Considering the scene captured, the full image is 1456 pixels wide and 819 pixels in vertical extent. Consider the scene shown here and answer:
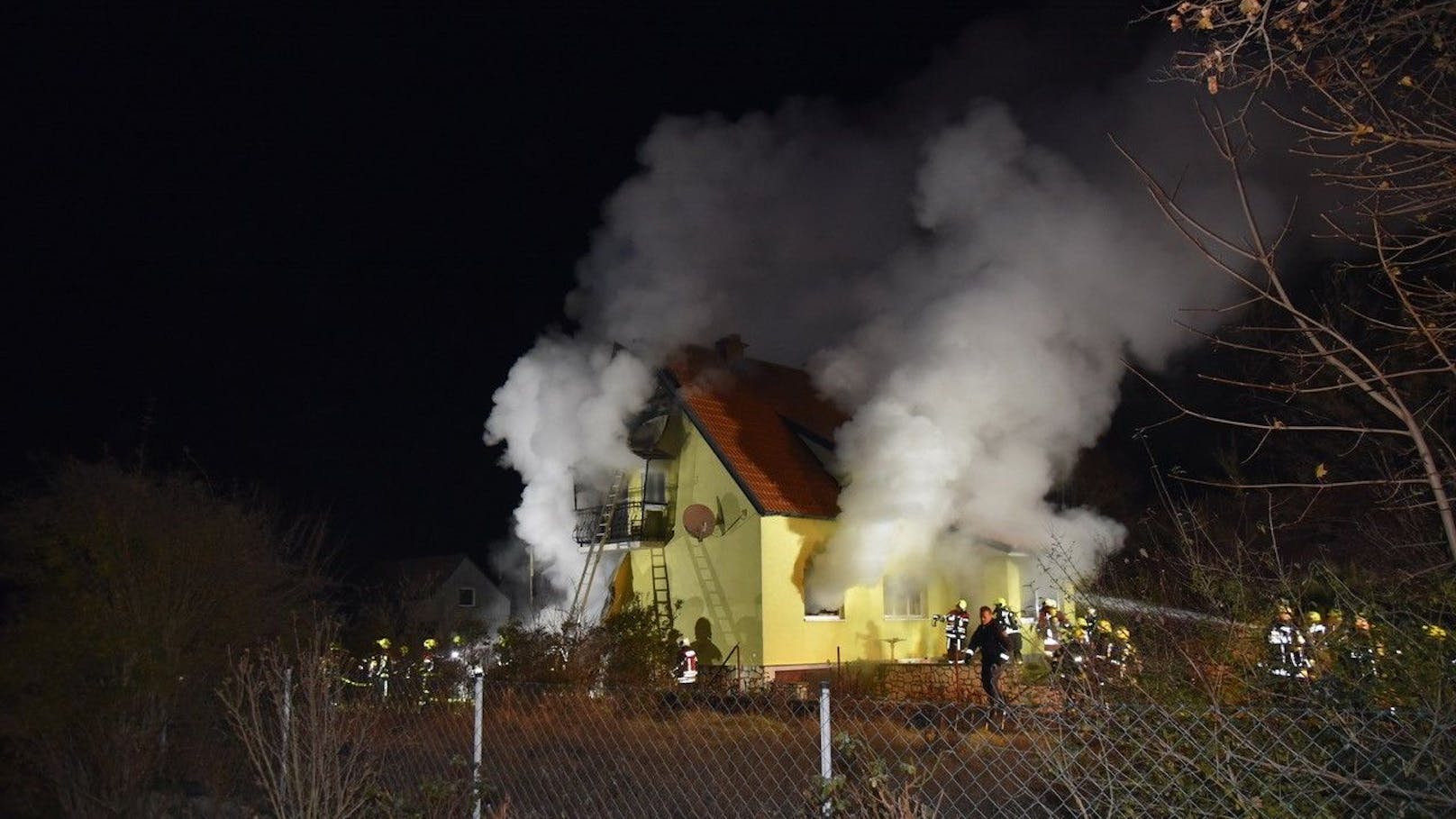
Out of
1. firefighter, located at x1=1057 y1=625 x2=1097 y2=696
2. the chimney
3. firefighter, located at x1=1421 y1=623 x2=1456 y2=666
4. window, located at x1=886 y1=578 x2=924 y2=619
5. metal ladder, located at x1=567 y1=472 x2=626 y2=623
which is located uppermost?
the chimney

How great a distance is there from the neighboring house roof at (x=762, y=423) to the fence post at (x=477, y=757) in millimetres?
16107

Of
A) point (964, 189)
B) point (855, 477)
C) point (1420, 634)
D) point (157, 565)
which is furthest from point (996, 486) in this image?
point (1420, 634)

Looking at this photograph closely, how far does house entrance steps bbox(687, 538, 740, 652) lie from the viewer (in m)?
22.2

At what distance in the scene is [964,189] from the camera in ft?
62.8

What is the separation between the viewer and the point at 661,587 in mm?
23609

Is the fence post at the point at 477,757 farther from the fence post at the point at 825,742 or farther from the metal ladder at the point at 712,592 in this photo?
the metal ladder at the point at 712,592

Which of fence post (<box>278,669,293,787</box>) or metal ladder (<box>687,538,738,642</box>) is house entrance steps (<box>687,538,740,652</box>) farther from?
fence post (<box>278,669,293,787</box>)

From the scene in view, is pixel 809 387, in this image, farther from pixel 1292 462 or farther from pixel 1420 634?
pixel 1420 634

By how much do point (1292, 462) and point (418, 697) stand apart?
2349cm

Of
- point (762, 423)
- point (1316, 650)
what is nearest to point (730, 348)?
point (762, 423)

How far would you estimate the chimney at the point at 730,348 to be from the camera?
26009 mm

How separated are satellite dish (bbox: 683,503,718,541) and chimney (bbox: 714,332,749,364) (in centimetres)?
472

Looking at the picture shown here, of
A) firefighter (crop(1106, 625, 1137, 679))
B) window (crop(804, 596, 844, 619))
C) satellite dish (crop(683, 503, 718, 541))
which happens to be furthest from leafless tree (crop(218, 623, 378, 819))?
window (crop(804, 596, 844, 619))

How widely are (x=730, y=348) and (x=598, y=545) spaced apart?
5759 mm
